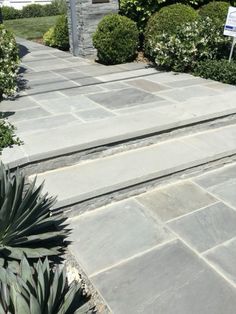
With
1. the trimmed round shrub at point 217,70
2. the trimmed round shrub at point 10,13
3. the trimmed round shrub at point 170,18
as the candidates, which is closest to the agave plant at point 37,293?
the trimmed round shrub at point 217,70

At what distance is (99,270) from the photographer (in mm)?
2967

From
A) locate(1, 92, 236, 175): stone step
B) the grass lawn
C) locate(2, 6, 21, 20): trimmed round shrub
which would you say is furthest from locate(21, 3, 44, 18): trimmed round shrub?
locate(1, 92, 236, 175): stone step

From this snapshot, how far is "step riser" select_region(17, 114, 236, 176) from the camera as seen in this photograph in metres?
4.01

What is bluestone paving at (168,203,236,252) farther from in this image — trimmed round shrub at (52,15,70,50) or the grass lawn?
the grass lawn

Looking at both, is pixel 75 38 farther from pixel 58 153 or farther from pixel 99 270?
pixel 99 270

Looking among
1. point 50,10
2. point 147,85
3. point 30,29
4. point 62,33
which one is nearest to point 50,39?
point 62,33

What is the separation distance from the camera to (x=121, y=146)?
447cm

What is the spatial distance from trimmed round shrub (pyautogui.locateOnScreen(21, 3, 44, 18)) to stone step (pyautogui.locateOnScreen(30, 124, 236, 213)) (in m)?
21.5

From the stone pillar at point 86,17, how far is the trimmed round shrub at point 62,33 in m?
1.07

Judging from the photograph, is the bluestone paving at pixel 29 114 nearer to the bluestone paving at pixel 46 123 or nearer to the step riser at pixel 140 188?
the bluestone paving at pixel 46 123

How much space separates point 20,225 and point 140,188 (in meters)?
1.55

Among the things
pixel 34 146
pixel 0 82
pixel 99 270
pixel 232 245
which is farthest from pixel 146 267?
pixel 0 82

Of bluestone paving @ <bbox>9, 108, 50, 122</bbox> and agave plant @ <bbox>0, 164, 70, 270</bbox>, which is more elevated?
agave plant @ <bbox>0, 164, 70, 270</bbox>

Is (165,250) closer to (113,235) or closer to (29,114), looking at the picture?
(113,235)
